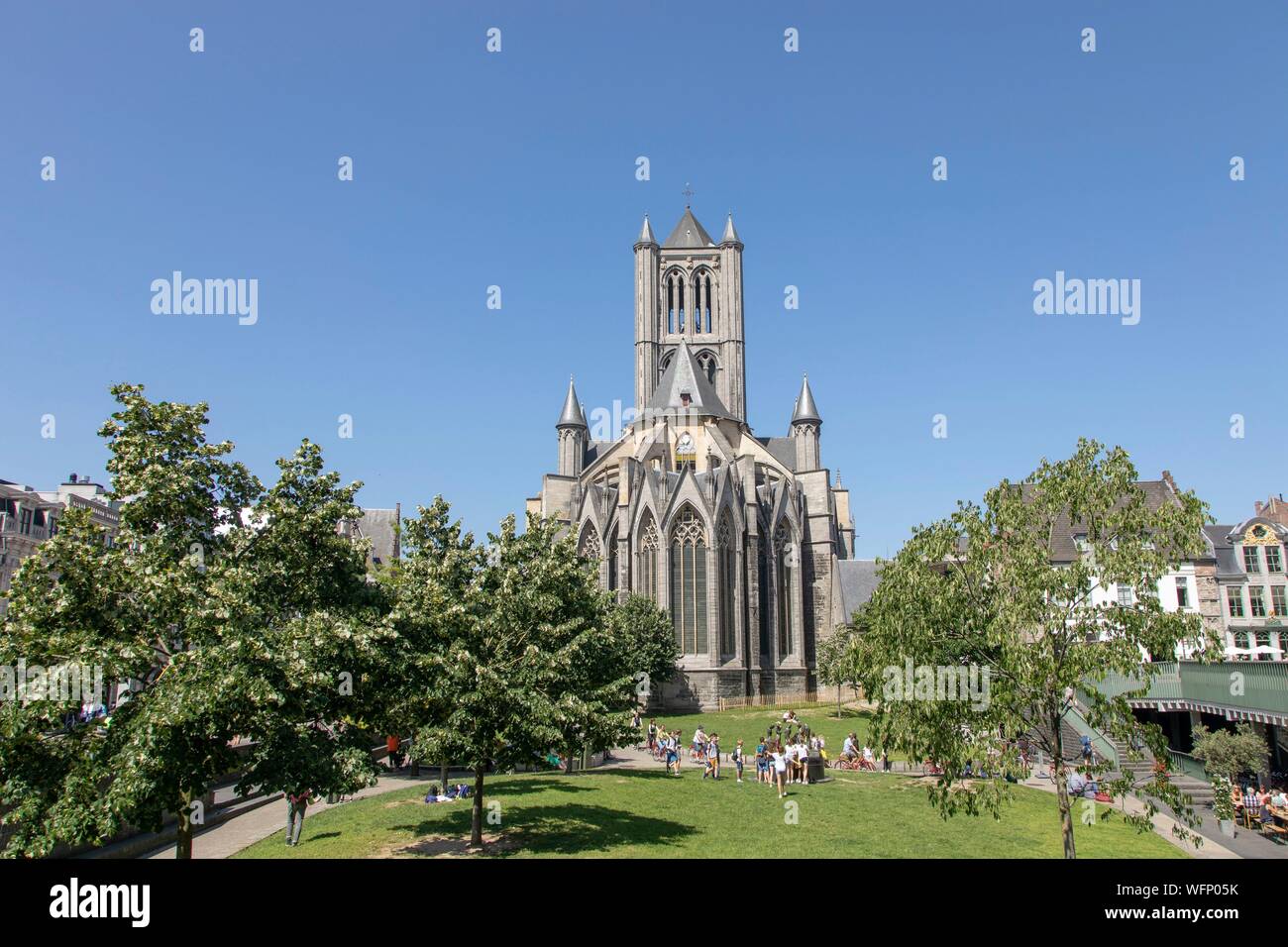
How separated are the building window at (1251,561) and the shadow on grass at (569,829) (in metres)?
33.5

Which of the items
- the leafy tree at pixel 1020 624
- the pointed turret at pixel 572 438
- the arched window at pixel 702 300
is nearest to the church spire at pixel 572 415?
the pointed turret at pixel 572 438

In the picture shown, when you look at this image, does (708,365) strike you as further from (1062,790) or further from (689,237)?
(1062,790)

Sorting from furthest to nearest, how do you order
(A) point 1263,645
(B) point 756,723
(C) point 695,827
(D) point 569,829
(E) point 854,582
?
1. (E) point 854,582
2. (B) point 756,723
3. (A) point 1263,645
4. (C) point 695,827
5. (D) point 569,829

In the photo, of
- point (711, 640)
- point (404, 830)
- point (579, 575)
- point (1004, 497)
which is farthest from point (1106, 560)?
point (711, 640)

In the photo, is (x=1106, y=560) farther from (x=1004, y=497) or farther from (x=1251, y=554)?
(x=1251, y=554)

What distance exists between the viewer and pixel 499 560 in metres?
18.7

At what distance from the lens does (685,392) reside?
72.1m

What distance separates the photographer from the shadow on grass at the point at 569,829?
17.1 metres

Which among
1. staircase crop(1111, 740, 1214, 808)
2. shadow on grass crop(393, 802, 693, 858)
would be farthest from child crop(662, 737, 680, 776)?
staircase crop(1111, 740, 1214, 808)

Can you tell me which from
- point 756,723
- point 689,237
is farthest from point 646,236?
point 756,723

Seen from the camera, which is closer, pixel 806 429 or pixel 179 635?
pixel 179 635

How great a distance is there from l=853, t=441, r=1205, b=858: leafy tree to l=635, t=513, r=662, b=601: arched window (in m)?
41.4

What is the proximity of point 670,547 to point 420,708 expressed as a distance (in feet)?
131

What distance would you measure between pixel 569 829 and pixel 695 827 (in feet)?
9.25
